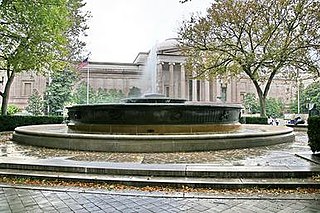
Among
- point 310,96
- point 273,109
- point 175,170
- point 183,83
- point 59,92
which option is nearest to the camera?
point 175,170

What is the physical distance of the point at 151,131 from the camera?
12195mm

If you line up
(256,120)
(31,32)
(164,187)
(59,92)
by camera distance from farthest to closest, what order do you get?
(59,92), (256,120), (31,32), (164,187)

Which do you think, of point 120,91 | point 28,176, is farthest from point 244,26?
point 120,91

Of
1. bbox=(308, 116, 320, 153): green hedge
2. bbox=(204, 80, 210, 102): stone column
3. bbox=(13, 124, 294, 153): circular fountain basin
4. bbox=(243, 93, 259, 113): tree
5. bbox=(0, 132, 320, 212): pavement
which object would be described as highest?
bbox=(204, 80, 210, 102): stone column

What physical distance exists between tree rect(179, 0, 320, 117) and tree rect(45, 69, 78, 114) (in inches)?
1028

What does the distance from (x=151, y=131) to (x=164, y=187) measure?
5701 millimetres

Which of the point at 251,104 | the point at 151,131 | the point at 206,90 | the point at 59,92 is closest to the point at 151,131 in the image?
the point at 151,131

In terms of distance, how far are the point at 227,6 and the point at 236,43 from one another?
328 cm

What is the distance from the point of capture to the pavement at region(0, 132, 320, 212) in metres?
5.38

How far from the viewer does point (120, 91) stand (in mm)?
62906

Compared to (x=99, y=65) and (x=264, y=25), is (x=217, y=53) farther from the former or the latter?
(x=99, y=65)

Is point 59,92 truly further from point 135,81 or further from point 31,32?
point 31,32

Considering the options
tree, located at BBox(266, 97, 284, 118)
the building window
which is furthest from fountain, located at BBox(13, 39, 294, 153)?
the building window

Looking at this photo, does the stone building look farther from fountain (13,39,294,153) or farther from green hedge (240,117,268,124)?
fountain (13,39,294,153)
